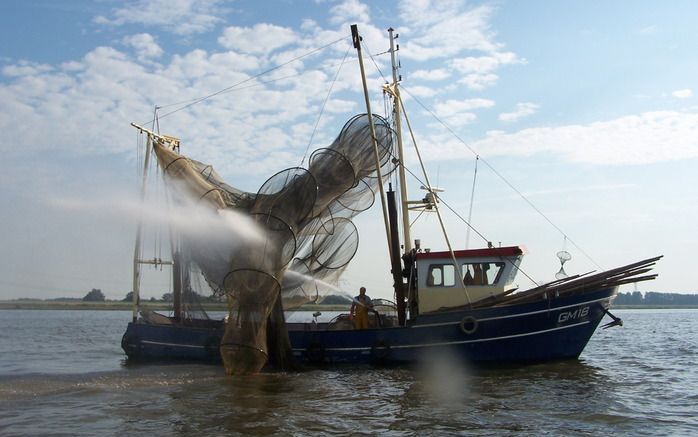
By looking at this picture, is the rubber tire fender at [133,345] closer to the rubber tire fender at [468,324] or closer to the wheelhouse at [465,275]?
the wheelhouse at [465,275]

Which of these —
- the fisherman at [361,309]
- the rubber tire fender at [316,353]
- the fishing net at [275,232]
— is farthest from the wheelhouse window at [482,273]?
the rubber tire fender at [316,353]

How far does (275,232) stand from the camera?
14781 mm

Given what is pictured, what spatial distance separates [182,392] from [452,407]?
5228 mm

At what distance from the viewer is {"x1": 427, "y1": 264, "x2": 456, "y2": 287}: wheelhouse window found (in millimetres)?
17859

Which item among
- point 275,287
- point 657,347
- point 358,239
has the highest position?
point 358,239

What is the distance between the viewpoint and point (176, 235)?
17688 millimetres

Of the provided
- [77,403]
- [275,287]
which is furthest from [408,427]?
[77,403]

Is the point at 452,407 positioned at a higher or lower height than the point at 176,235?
lower

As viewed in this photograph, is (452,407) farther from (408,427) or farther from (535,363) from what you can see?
(535,363)

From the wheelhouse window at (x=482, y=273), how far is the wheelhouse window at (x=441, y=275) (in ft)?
1.08

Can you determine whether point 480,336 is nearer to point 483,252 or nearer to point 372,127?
point 483,252

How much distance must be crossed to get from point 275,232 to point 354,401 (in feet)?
13.2

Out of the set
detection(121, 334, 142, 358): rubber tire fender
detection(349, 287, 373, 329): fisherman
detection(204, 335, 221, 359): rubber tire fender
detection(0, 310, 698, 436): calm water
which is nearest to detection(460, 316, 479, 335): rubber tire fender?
detection(0, 310, 698, 436): calm water

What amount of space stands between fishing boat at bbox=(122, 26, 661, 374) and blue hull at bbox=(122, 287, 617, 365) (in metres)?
0.03
